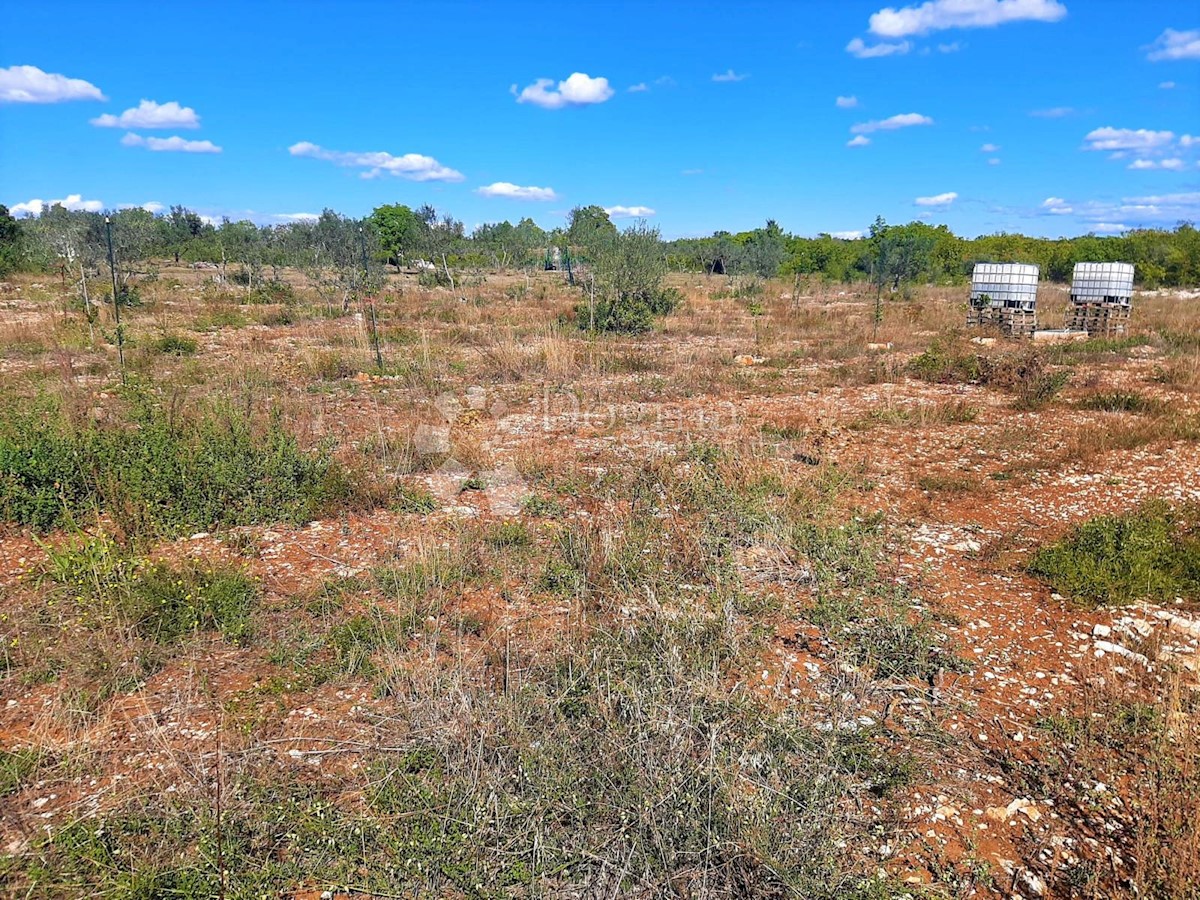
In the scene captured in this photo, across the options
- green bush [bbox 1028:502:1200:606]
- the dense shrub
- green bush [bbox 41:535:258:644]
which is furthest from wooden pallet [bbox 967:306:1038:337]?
green bush [bbox 41:535:258:644]

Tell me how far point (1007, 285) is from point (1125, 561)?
40.9ft

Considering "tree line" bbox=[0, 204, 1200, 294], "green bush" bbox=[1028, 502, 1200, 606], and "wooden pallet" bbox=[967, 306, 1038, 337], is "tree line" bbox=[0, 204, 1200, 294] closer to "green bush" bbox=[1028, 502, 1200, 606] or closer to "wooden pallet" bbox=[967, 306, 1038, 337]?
"wooden pallet" bbox=[967, 306, 1038, 337]

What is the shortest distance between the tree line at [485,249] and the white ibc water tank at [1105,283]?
9.42m

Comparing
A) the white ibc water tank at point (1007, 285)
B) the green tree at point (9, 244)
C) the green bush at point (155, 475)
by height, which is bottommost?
the green bush at point (155, 475)

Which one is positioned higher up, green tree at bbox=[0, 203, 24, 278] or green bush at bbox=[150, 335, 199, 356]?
green tree at bbox=[0, 203, 24, 278]

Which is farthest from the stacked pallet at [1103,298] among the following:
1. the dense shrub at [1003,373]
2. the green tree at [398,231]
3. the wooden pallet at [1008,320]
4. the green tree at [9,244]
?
the green tree at [9,244]

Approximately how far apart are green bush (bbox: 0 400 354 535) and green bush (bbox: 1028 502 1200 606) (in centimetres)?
490

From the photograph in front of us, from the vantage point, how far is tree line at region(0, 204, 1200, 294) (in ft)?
59.5

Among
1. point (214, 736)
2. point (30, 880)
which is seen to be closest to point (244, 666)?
point (214, 736)

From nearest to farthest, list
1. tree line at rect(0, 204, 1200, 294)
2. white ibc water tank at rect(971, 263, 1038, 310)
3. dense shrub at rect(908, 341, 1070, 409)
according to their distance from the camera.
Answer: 1. dense shrub at rect(908, 341, 1070, 409)
2. white ibc water tank at rect(971, 263, 1038, 310)
3. tree line at rect(0, 204, 1200, 294)

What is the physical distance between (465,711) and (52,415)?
15.2 feet

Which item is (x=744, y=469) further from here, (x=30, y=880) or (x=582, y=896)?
(x=30, y=880)

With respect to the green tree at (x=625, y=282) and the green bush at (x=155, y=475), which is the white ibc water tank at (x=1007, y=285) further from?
the green bush at (x=155, y=475)

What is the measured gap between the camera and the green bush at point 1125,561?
380 cm
